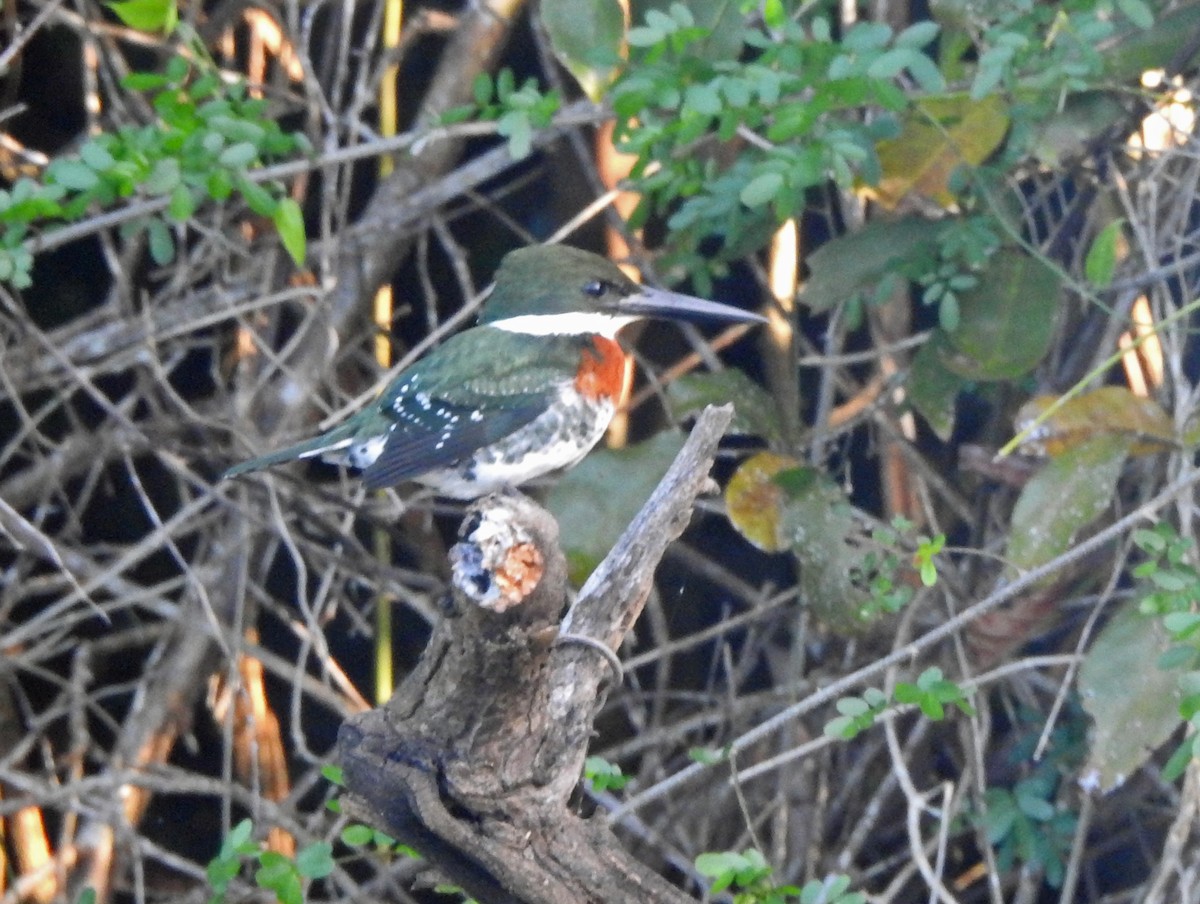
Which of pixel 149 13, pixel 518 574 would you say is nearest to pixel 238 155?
pixel 149 13

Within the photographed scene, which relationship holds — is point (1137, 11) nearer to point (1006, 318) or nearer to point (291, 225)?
point (1006, 318)

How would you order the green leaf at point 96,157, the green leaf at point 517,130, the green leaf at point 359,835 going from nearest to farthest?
the green leaf at point 359,835 → the green leaf at point 96,157 → the green leaf at point 517,130

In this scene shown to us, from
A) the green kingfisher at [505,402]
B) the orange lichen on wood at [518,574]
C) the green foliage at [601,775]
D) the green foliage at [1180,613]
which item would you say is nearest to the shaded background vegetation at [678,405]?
the green foliage at [1180,613]

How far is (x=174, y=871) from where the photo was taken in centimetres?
304

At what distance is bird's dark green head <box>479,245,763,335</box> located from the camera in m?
2.36

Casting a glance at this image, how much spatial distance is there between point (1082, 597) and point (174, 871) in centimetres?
173

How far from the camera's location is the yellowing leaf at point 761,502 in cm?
244

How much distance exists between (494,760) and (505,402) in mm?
762

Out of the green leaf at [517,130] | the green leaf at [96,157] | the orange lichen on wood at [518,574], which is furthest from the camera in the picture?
the green leaf at [517,130]

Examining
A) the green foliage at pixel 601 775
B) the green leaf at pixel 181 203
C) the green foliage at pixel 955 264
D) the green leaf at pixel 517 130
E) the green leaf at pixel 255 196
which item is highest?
the green leaf at pixel 181 203

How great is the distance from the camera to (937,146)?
2.47 m

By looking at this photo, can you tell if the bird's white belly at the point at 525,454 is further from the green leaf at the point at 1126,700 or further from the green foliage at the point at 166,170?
the green leaf at the point at 1126,700

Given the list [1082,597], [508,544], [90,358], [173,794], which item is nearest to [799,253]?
[1082,597]

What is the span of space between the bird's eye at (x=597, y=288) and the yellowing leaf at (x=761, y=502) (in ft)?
1.14
